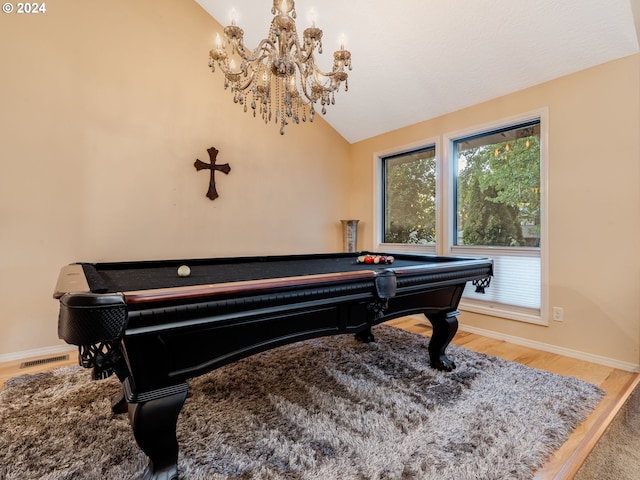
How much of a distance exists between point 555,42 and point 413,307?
2.28 metres

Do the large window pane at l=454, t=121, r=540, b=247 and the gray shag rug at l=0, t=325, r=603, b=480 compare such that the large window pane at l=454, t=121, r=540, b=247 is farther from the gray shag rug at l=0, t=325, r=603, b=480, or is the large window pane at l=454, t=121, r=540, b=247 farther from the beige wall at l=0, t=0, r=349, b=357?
the beige wall at l=0, t=0, r=349, b=357

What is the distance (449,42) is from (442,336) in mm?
2412

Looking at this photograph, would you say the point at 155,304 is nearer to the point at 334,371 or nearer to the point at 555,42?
the point at 334,371

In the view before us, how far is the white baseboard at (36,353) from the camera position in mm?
2475

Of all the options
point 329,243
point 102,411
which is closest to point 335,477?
point 102,411

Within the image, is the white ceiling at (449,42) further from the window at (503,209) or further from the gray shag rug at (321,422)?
the gray shag rug at (321,422)

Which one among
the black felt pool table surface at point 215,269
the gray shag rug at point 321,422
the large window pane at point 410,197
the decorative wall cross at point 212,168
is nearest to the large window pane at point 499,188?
the large window pane at point 410,197

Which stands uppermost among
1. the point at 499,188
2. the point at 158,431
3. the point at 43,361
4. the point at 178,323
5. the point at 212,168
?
the point at 212,168

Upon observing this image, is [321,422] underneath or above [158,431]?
underneath

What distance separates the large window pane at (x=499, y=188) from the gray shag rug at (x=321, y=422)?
1256 mm

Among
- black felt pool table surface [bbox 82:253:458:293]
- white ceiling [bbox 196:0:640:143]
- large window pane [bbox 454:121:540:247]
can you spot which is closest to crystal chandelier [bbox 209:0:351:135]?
white ceiling [bbox 196:0:640:143]

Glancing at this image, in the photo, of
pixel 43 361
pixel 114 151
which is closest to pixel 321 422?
pixel 43 361

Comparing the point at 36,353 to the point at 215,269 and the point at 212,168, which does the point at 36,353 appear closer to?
the point at 215,269

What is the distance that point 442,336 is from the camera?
7.06ft
